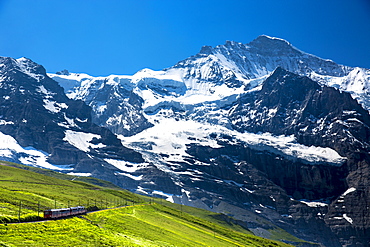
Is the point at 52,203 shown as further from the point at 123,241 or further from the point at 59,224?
the point at 123,241

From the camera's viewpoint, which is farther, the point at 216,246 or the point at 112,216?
the point at 216,246

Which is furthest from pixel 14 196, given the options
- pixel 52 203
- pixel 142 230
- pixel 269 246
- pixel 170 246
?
pixel 269 246

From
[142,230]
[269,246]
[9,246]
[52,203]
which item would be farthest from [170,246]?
[269,246]

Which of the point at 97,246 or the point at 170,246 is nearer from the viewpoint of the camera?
the point at 97,246

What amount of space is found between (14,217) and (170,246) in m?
31.5

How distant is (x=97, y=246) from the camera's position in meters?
67.9

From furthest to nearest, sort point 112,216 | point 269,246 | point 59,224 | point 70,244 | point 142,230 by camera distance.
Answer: point 269,246 → point 112,216 → point 142,230 → point 59,224 → point 70,244

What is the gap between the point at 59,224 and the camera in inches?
3255

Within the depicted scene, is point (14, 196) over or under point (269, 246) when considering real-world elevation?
over

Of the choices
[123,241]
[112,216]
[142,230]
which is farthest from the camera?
[112,216]

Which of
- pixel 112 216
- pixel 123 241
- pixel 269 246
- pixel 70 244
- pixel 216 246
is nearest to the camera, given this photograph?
pixel 70 244

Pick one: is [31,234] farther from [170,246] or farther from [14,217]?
[170,246]

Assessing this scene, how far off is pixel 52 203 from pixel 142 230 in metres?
35.8

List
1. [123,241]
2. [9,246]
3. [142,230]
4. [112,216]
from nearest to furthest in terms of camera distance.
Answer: [9,246], [123,241], [142,230], [112,216]
